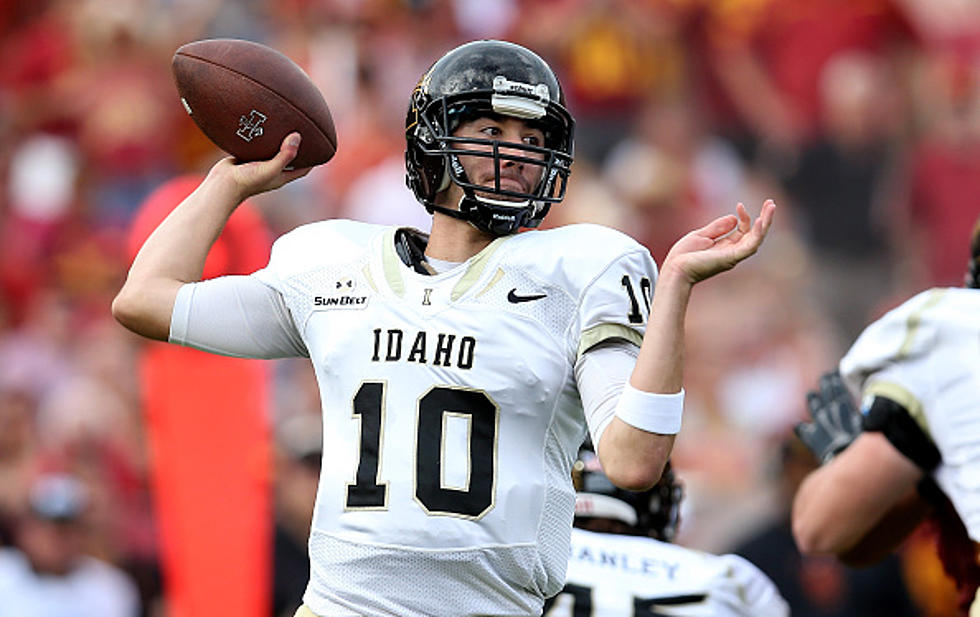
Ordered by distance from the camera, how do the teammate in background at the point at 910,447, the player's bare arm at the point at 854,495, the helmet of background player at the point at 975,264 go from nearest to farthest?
1. the teammate in background at the point at 910,447
2. the player's bare arm at the point at 854,495
3. the helmet of background player at the point at 975,264

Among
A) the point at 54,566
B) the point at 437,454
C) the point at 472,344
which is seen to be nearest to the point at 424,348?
the point at 472,344

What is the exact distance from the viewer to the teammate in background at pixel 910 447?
3.49 metres

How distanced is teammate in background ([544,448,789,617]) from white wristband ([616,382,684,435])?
122cm

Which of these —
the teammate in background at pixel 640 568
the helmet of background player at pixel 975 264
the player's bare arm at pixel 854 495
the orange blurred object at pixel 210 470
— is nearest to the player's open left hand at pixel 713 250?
the player's bare arm at pixel 854 495

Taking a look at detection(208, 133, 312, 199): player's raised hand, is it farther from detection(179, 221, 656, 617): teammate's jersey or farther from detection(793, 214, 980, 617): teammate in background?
detection(793, 214, 980, 617): teammate in background

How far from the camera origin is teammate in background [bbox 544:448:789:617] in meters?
4.07

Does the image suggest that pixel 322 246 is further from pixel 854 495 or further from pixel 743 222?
pixel 854 495

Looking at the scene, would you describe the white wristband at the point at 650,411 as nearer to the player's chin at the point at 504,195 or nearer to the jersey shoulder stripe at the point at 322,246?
the player's chin at the point at 504,195

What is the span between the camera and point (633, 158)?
9055mm

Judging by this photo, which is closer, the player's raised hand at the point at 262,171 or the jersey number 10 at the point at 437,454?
the jersey number 10 at the point at 437,454

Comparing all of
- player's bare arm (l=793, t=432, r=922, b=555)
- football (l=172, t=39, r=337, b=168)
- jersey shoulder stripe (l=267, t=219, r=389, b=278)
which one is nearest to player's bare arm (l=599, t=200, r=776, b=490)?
jersey shoulder stripe (l=267, t=219, r=389, b=278)

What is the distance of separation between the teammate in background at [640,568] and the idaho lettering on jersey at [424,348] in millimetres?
1118

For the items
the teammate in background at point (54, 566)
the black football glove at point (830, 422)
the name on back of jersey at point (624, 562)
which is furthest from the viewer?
the teammate in background at point (54, 566)

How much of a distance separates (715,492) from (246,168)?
472 cm
